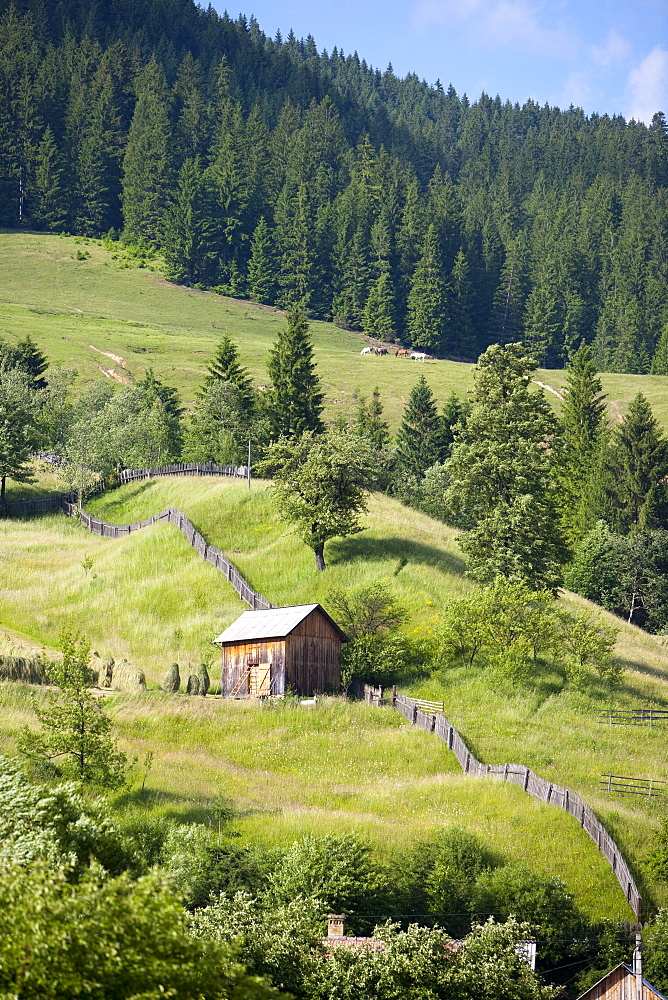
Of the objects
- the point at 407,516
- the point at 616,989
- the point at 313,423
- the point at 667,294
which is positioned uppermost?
the point at 667,294

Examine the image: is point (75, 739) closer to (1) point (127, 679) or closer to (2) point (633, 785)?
(1) point (127, 679)

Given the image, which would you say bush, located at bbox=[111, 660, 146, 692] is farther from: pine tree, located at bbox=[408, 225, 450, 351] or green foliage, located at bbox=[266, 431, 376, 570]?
pine tree, located at bbox=[408, 225, 450, 351]

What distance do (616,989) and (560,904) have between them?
10.8ft

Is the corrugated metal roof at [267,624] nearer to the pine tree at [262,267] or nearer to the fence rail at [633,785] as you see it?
the fence rail at [633,785]

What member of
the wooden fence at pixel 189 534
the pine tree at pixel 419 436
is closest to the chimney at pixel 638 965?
the wooden fence at pixel 189 534

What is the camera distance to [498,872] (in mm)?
34969

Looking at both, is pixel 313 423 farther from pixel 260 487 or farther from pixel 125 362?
pixel 125 362

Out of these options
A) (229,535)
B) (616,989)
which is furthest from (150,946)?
(229,535)

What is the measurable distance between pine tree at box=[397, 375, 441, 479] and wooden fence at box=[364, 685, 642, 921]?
5274cm

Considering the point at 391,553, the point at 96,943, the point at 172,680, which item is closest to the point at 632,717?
the point at 391,553

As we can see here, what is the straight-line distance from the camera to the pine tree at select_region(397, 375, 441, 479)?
105 meters

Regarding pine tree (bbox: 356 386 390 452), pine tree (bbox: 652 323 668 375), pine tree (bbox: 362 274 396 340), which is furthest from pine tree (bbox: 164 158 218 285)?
pine tree (bbox: 356 386 390 452)

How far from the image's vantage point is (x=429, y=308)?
6988 inches

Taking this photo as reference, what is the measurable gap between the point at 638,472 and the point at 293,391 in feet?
99.3
